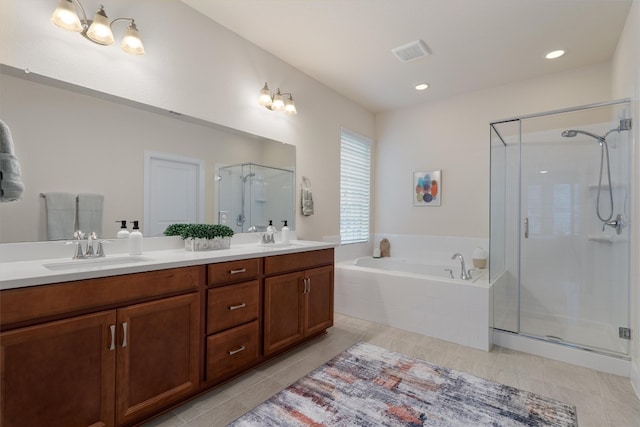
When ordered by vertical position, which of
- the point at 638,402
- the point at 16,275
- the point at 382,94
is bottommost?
the point at 638,402

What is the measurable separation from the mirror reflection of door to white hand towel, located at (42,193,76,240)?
1.24 ft

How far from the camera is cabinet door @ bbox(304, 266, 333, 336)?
245 centimetres

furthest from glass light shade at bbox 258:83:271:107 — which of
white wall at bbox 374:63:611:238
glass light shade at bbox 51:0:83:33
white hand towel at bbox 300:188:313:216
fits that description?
white wall at bbox 374:63:611:238

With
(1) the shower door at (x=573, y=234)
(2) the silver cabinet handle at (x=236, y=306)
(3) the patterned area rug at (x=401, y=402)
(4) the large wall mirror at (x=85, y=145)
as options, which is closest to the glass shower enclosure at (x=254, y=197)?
(4) the large wall mirror at (x=85, y=145)

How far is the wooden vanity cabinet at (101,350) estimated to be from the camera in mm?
1124

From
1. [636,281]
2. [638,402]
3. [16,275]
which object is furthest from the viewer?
[636,281]

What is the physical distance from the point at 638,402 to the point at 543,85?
2.94m

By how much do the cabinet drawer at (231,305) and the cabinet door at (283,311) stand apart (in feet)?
0.38

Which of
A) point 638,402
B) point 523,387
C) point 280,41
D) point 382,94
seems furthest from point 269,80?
point 638,402

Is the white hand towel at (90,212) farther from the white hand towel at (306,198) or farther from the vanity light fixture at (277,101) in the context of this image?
the white hand towel at (306,198)

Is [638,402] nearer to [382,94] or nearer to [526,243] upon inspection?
[526,243]

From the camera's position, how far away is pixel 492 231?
9.41ft

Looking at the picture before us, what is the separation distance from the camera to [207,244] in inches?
85.2

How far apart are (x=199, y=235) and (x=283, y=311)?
2.70 feet
